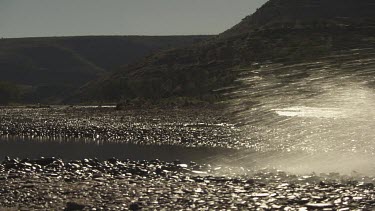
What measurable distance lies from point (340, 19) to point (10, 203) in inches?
5884

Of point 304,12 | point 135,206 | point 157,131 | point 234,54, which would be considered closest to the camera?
point 135,206

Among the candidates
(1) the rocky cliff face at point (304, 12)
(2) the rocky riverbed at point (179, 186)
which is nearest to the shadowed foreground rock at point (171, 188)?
(2) the rocky riverbed at point (179, 186)

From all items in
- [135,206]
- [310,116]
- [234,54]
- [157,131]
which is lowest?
[157,131]

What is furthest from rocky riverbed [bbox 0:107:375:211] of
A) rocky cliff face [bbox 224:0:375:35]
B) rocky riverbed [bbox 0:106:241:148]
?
rocky cliff face [bbox 224:0:375:35]

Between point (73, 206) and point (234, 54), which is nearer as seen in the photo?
point (73, 206)

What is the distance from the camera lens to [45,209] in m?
16.0

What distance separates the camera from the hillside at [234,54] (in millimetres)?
111556

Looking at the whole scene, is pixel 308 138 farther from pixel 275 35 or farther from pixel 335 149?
pixel 275 35

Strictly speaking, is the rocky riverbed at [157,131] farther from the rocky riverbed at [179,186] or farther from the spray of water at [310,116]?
the rocky riverbed at [179,186]

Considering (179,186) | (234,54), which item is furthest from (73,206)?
(234,54)

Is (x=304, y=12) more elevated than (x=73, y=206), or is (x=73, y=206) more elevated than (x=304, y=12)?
(x=304, y=12)

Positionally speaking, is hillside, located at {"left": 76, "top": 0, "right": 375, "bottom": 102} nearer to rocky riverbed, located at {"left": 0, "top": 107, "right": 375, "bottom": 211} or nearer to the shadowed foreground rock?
rocky riverbed, located at {"left": 0, "top": 107, "right": 375, "bottom": 211}

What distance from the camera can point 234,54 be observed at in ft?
416

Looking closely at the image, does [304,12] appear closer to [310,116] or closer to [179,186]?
[310,116]
